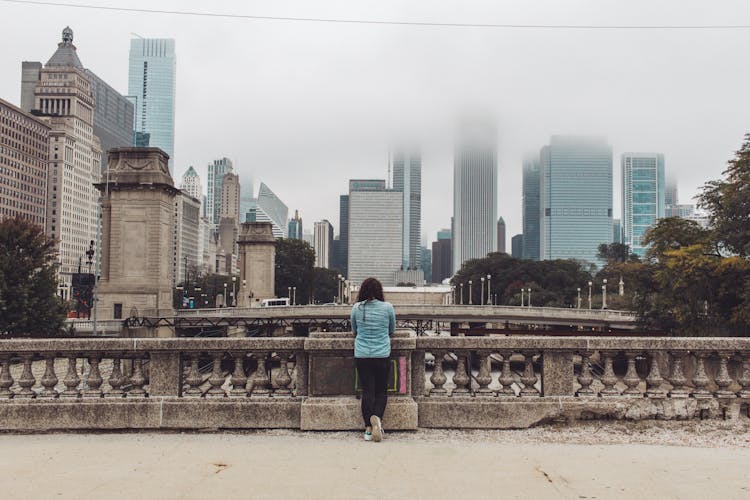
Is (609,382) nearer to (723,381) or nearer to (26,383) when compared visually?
(723,381)

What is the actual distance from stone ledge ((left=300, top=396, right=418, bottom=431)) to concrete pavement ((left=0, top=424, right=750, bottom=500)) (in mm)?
157

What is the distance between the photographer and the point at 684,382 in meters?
7.61

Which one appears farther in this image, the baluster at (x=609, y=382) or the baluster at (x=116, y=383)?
the baluster at (x=609, y=382)

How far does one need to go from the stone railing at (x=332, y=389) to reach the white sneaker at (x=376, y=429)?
15.8 inches

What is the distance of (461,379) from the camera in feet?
24.7

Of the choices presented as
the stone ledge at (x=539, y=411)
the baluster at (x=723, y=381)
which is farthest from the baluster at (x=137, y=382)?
the baluster at (x=723, y=381)

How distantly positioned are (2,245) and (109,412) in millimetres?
33802

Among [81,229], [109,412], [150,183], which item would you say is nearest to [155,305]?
[150,183]

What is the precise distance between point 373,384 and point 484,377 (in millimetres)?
1597

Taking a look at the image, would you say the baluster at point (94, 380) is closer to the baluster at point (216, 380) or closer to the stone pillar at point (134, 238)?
the baluster at point (216, 380)

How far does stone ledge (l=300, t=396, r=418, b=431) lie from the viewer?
712 centimetres

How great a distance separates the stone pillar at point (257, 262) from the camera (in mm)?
78750

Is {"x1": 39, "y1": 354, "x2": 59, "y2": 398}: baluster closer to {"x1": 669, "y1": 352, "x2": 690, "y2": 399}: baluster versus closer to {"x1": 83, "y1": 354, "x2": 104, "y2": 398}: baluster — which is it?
{"x1": 83, "y1": 354, "x2": 104, "y2": 398}: baluster

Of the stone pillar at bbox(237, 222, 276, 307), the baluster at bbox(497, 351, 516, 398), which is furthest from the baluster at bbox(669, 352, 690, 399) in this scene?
the stone pillar at bbox(237, 222, 276, 307)
